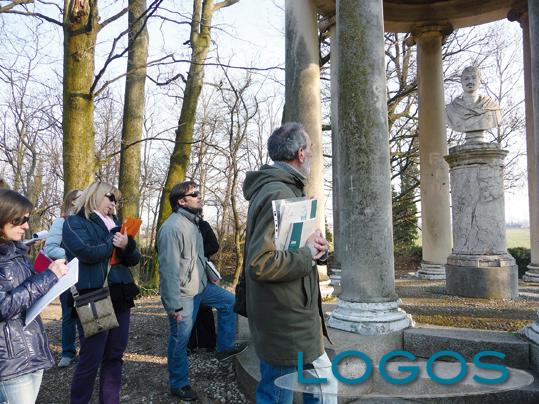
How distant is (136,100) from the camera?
420 inches

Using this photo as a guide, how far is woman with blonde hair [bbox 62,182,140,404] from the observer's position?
3.33 metres

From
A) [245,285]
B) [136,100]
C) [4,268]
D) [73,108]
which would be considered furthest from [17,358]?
[136,100]

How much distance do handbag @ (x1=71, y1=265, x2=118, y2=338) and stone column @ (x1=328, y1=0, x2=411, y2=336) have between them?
7.60ft

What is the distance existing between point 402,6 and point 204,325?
7843mm

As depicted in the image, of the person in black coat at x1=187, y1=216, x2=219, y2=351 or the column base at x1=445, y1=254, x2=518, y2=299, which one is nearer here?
the person in black coat at x1=187, y1=216, x2=219, y2=351

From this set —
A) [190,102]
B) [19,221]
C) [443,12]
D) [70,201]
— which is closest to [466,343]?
[19,221]

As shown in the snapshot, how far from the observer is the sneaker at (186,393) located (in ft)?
13.3

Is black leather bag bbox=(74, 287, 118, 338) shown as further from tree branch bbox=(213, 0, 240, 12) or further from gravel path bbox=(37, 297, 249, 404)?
tree branch bbox=(213, 0, 240, 12)

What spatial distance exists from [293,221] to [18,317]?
1679 millimetres

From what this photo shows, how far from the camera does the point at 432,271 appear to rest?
8477 millimetres

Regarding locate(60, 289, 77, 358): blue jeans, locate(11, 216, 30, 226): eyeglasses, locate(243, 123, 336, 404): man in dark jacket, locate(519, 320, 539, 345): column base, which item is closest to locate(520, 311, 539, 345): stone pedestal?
locate(519, 320, 539, 345): column base

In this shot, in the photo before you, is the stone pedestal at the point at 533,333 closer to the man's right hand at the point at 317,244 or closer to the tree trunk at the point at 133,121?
the man's right hand at the point at 317,244

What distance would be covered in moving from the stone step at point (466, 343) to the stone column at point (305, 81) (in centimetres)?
245

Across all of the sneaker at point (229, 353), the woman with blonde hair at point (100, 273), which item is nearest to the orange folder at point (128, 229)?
the woman with blonde hair at point (100, 273)
